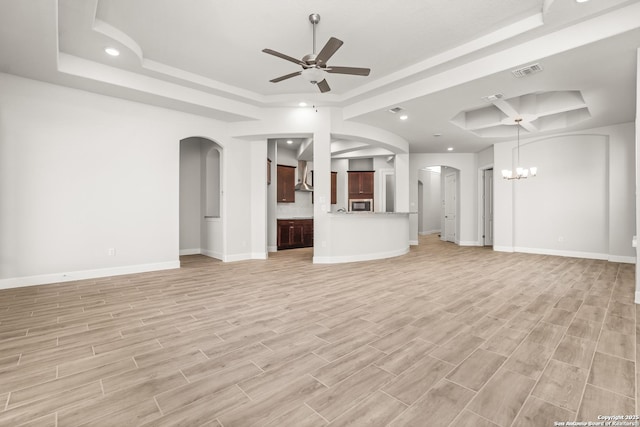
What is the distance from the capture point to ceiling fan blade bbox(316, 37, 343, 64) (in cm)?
291

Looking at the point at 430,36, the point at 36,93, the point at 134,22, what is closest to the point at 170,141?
the point at 36,93

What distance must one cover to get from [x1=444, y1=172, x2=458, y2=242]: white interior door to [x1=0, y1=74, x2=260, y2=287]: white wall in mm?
8695

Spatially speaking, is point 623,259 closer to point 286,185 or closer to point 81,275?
point 286,185

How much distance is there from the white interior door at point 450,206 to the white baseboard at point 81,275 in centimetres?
898

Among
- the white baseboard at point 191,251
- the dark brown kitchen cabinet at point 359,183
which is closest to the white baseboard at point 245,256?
the white baseboard at point 191,251

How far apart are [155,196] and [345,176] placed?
6.74 m

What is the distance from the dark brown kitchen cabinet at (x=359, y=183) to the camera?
10.6 metres

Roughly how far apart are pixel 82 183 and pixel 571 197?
10.1 meters

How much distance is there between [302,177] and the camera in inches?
392

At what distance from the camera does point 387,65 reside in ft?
15.1

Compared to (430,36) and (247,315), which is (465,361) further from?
(430,36)

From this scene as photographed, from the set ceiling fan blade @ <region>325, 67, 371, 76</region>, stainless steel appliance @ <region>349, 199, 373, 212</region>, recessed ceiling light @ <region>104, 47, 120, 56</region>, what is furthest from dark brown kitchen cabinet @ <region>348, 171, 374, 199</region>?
recessed ceiling light @ <region>104, 47, 120, 56</region>

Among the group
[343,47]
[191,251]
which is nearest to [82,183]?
[191,251]

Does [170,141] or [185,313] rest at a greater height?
[170,141]
